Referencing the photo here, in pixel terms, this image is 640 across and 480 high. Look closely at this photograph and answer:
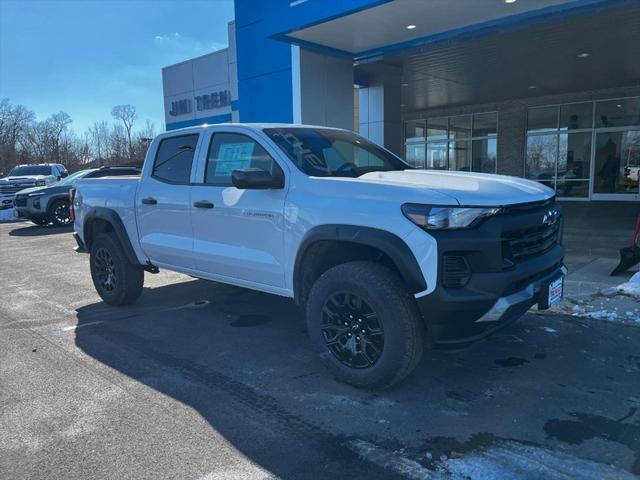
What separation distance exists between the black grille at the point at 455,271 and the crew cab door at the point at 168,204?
273 cm

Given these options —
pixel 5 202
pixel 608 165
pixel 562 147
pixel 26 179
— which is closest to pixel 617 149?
pixel 608 165

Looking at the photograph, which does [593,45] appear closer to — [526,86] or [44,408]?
[526,86]

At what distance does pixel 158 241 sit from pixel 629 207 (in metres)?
15.1

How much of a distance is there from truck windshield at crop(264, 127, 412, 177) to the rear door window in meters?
1.03

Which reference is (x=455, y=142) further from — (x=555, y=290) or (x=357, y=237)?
(x=357, y=237)

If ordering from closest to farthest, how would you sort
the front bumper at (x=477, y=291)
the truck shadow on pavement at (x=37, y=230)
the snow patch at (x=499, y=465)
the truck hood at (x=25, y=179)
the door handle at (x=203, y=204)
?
the snow patch at (x=499, y=465), the front bumper at (x=477, y=291), the door handle at (x=203, y=204), the truck shadow on pavement at (x=37, y=230), the truck hood at (x=25, y=179)

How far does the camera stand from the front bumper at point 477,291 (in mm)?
3129

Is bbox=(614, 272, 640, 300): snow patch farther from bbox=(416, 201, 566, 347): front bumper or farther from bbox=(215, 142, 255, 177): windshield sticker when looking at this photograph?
→ bbox=(215, 142, 255, 177): windshield sticker

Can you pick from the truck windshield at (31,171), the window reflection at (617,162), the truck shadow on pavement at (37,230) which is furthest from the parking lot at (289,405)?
the truck windshield at (31,171)

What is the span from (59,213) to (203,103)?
39.9 ft

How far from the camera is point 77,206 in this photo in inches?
255

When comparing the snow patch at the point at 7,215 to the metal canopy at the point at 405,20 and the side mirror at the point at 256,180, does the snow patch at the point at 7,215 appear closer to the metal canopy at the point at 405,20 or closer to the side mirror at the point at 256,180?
the metal canopy at the point at 405,20

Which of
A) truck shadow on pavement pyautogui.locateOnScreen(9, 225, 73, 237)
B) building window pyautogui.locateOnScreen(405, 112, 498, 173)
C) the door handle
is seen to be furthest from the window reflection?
truck shadow on pavement pyautogui.locateOnScreen(9, 225, 73, 237)

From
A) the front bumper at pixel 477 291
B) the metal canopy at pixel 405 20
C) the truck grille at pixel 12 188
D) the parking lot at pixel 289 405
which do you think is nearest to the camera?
the parking lot at pixel 289 405
